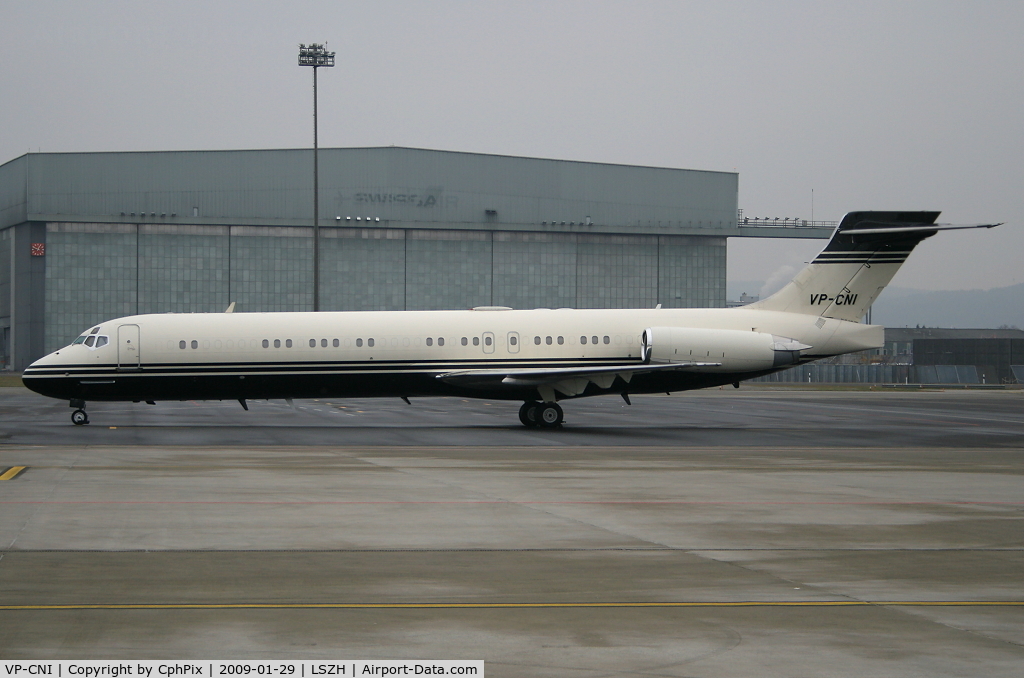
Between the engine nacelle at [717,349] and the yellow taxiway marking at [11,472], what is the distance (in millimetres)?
16200

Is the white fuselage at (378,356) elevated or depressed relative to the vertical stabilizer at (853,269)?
depressed

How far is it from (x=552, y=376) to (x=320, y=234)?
189 feet

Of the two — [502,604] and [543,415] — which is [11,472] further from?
[543,415]

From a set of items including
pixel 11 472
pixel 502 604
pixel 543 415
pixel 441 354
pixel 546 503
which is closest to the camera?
pixel 502 604

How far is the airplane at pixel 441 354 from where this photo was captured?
2842 centimetres

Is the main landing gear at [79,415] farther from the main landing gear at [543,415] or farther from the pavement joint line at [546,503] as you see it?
the pavement joint line at [546,503]

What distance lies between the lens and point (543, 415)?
95.3 feet

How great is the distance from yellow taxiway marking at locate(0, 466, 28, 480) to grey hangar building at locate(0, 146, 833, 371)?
62.5 m

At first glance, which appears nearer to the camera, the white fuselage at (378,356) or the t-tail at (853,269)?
the white fuselage at (378,356)

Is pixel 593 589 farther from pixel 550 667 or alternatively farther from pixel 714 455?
pixel 714 455

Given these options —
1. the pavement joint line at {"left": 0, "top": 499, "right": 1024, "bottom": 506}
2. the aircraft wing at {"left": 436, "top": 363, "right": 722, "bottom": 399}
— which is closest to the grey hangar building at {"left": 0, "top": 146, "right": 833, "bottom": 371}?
the aircraft wing at {"left": 436, "top": 363, "right": 722, "bottom": 399}
